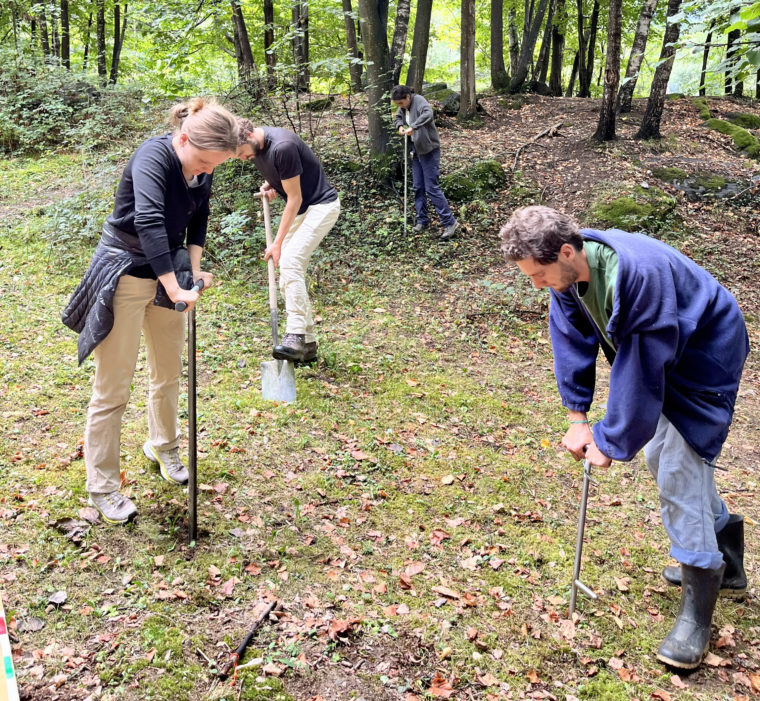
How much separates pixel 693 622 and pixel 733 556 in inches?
21.5

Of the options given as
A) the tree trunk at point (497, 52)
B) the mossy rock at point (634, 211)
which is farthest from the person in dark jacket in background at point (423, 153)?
the tree trunk at point (497, 52)

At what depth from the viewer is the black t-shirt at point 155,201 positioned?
2902 millimetres

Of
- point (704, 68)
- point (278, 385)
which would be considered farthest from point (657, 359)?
point (704, 68)

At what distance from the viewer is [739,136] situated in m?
12.3

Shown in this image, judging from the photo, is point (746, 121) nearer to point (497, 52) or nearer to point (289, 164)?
point (497, 52)

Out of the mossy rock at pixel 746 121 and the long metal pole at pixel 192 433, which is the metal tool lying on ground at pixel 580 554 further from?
the mossy rock at pixel 746 121

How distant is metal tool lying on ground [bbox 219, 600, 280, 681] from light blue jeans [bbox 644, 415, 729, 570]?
1903 millimetres

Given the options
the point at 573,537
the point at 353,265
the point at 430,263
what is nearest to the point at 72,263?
the point at 353,265

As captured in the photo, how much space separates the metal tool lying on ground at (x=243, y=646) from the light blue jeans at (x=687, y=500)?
6.24ft

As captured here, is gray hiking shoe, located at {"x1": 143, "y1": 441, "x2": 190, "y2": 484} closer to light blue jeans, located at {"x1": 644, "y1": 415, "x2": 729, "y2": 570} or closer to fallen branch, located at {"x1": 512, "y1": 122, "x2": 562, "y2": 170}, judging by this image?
light blue jeans, located at {"x1": 644, "y1": 415, "x2": 729, "y2": 570}

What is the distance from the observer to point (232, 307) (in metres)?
6.98

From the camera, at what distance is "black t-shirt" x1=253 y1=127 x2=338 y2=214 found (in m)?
4.79

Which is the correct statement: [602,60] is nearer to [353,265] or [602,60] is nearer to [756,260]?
[756,260]

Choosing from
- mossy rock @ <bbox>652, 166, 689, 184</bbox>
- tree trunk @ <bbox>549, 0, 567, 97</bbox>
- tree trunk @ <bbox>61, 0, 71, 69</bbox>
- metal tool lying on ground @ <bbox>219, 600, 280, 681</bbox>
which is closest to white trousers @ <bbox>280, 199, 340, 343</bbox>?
metal tool lying on ground @ <bbox>219, 600, 280, 681</bbox>
